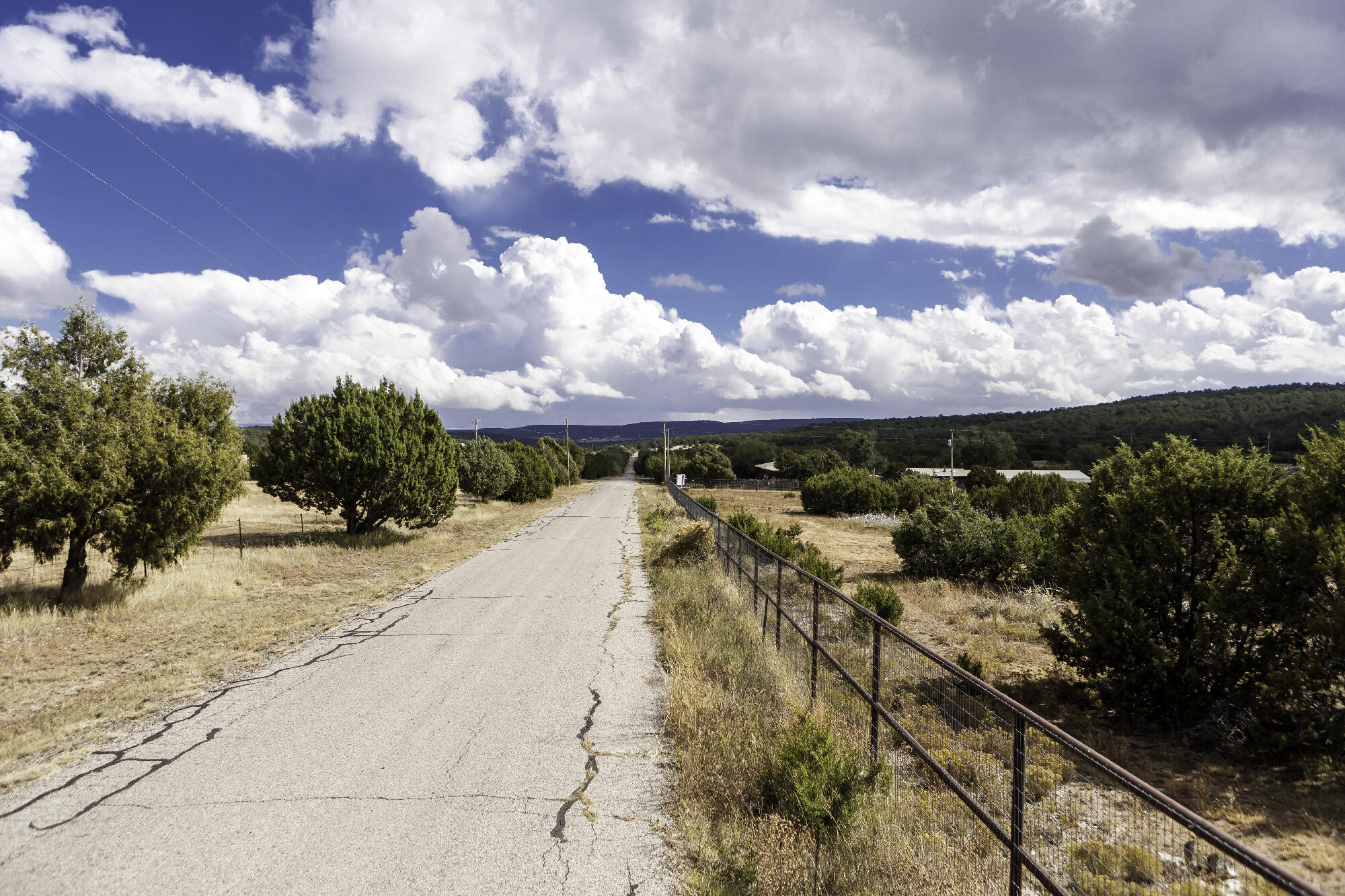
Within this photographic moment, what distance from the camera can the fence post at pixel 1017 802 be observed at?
10.4ft

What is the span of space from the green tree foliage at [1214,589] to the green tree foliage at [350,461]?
1900 cm

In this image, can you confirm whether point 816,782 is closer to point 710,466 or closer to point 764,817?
point 764,817

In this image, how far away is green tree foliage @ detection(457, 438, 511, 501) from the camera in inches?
1585

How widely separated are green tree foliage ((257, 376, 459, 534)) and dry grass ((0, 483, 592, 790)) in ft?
8.19

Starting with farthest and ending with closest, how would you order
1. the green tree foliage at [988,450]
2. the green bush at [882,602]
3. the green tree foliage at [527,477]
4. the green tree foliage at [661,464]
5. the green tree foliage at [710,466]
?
the green tree foliage at [661,464] < the green tree foliage at [710,466] < the green tree foliage at [988,450] < the green tree foliage at [527,477] < the green bush at [882,602]

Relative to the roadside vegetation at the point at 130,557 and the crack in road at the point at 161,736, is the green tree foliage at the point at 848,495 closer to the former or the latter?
the roadside vegetation at the point at 130,557

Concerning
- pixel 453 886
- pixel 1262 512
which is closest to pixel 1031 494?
pixel 1262 512

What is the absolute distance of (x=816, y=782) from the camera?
4.24 metres

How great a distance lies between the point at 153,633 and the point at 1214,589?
46.3 feet

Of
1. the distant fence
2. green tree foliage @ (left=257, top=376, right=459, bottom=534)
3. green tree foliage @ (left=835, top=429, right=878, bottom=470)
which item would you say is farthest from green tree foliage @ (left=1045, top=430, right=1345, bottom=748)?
green tree foliage @ (left=835, top=429, right=878, bottom=470)

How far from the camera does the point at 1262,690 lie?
19.4 ft

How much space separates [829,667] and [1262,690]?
4.01m

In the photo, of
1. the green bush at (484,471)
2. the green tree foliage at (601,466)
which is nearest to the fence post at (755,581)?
the green bush at (484,471)

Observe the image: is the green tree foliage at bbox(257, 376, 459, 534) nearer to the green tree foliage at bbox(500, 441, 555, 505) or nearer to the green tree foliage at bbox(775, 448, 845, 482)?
the green tree foliage at bbox(500, 441, 555, 505)
